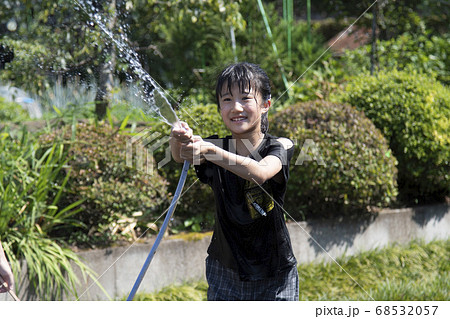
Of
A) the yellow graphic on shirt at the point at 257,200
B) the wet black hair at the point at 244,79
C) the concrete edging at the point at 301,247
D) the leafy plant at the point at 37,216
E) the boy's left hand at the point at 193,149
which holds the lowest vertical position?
the concrete edging at the point at 301,247

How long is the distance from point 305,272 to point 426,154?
1.61 meters

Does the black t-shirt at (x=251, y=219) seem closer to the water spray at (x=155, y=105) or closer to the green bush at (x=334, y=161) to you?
the water spray at (x=155, y=105)

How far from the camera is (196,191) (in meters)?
4.24

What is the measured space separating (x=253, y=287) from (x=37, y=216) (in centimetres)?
192

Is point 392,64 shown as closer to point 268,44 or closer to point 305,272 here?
point 268,44

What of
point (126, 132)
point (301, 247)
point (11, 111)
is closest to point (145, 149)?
point (126, 132)

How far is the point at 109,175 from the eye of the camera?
408cm

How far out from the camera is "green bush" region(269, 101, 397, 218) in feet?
14.3

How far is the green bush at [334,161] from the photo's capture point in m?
4.34

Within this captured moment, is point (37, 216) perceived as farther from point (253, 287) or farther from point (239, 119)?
point (239, 119)

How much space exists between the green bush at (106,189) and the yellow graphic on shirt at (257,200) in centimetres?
183

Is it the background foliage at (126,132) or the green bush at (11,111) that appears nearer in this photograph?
the background foliage at (126,132)

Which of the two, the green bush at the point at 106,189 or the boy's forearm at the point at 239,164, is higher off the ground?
the boy's forearm at the point at 239,164

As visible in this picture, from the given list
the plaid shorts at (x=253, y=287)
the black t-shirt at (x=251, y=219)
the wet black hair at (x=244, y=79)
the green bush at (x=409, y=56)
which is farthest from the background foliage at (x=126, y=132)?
the plaid shorts at (x=253, y=287)
